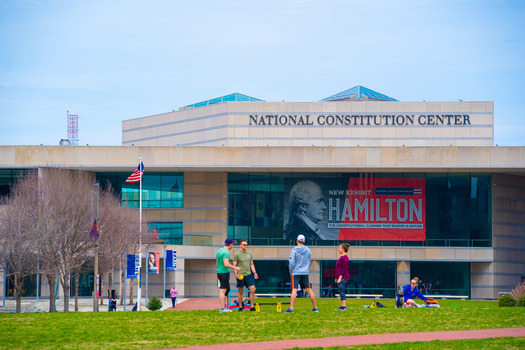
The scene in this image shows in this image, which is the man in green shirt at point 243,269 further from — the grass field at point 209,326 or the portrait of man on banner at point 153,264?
the portrait of man on banner at point 153,264

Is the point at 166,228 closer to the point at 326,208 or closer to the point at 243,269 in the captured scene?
the point at 326,208

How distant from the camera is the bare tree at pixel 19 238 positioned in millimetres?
42812

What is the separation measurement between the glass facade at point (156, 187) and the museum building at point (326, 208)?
0.27 feet

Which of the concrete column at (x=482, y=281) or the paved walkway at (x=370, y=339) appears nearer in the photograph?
the paved walkway at (x=370, y=339)

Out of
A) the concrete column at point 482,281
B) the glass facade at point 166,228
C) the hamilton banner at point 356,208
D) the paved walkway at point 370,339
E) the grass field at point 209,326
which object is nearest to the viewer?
the paved walkway at point 370,339

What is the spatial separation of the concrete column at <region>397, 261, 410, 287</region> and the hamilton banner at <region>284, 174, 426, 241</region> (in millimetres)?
1934

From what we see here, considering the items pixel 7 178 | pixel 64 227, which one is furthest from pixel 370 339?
pixel 7 178

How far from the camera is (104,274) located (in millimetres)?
58156

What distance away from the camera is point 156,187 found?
60.5 m

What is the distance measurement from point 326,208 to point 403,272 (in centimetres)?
764

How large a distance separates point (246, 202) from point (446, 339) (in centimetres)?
4465

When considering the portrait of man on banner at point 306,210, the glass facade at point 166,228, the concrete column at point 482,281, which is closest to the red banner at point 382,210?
the portrait of man on banner at point 306,210

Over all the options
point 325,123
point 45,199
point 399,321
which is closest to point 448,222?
point 325,123

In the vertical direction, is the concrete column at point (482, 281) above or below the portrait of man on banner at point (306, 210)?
below
